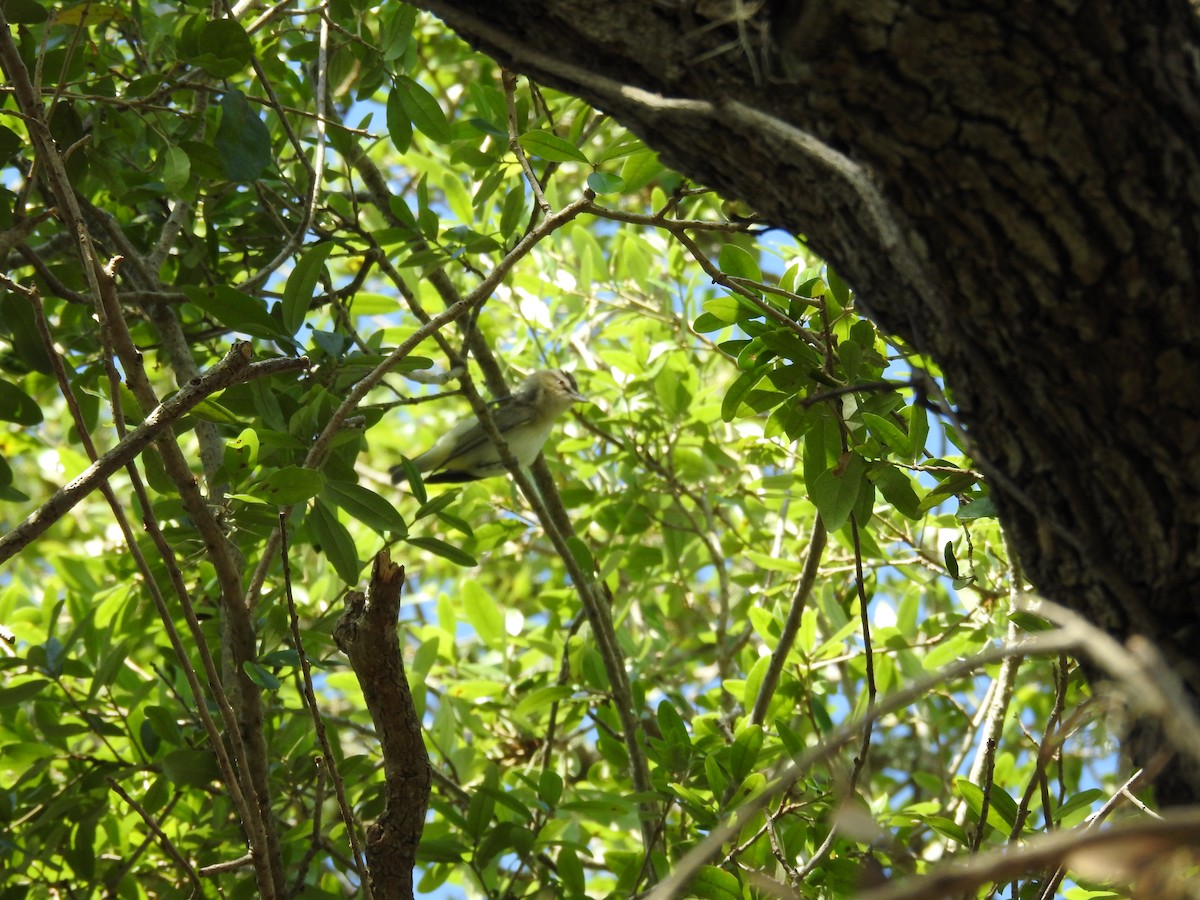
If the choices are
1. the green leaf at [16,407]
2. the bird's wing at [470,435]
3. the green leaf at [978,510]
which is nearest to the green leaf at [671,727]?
the green leaf at [978,510]

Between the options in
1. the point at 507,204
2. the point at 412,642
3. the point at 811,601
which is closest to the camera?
the point at 507,204

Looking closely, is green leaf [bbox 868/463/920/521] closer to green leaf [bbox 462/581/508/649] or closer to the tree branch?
the tree branch

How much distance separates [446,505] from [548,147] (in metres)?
1.29

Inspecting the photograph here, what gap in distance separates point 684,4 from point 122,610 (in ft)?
9.58

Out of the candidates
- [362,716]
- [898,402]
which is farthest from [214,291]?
[362,716]

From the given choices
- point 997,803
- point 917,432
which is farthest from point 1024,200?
point 997,803

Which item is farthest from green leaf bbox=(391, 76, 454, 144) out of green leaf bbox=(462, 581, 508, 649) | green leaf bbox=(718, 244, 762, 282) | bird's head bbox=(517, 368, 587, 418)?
bird's head bbox=(517, 368, 587, 418)

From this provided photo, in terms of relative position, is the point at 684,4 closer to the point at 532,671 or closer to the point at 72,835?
the point at 72,835

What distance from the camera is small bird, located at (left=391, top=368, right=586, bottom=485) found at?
6402 mm

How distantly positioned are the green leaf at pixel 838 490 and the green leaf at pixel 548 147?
2.87 feet

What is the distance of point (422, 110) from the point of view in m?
3.26

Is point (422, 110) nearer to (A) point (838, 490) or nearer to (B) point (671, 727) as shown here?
(A) point (838, 490)

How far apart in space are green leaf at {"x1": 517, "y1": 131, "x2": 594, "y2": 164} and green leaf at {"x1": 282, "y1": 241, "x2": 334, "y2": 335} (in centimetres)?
55

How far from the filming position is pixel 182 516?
2.96 m
